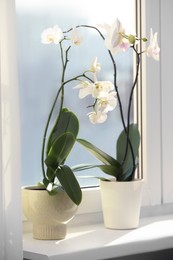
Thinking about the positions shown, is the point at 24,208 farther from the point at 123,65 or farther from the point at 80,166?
the point at 123,65

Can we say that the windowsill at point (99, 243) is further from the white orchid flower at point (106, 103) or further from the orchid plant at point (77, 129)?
the white orchid flower at point (106, 103)

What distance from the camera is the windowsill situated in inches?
58.2

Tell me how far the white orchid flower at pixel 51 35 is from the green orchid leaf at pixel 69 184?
317mm

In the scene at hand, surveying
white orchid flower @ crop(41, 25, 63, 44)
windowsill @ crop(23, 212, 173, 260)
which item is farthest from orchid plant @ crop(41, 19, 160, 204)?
windowsill @ crop(23, 212, 173, 260)

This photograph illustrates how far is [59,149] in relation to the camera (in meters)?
1.57

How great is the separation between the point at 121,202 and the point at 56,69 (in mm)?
402

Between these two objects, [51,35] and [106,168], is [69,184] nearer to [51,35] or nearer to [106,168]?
[106,168]

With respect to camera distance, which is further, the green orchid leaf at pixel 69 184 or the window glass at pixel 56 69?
the window glass at pixel 56 69

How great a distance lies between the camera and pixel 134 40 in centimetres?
163


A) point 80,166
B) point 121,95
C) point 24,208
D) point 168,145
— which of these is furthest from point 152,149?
point 24,208

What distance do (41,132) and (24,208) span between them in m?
0.24

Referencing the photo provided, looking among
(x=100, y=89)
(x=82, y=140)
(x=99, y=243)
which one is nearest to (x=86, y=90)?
(x=100, y=89)

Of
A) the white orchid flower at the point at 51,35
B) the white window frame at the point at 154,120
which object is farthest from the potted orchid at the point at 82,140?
the white window frame at the point at 154,120

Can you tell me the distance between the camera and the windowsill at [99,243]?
1478mm
